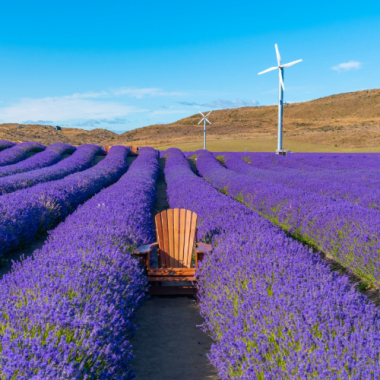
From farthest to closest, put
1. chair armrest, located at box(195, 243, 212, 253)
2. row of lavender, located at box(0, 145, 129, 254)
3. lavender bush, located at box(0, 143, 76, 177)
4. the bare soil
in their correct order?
lavender bush, located at box(0, 143, 76, 177)
row of lavender, located at box(0, 145, 129, 254)
chair armrest, located at box(195, 243, 212, 253)
the bare soil

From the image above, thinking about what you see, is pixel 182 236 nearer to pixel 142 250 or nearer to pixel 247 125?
pixel 142 250

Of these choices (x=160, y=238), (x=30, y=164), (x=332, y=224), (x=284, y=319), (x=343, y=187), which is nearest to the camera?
(x=284, y=319)

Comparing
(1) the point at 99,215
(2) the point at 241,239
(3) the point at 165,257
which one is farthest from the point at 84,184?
(2) the point at 241,239

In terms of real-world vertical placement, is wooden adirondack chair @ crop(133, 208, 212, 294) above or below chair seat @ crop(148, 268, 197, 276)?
above

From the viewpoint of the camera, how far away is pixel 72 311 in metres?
2.05

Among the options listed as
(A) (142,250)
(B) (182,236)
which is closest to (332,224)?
(B) (182,236)

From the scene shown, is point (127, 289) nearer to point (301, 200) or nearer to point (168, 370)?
point (168, 370)

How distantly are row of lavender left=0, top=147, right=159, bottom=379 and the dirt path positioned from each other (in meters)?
0.46

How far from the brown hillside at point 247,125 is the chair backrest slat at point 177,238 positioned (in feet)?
163

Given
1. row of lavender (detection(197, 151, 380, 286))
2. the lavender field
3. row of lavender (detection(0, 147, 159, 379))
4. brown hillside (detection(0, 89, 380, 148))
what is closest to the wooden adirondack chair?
the lavender field

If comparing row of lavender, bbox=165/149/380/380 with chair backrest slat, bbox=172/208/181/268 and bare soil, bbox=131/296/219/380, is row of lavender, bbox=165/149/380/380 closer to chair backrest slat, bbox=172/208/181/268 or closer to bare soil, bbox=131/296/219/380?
bare soil, bbox=131/296/219/380

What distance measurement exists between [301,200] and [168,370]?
4.59m

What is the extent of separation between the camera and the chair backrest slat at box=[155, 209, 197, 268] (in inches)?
176

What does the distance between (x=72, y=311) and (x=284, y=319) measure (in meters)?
1.31
